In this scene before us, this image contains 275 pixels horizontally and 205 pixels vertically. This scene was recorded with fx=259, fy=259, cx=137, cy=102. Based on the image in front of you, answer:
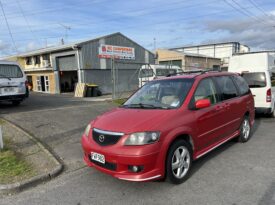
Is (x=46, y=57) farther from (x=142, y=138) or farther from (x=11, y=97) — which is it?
(x=142, y=138)

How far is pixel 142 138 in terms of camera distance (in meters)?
3.66

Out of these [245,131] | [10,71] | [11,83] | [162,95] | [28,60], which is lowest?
[245,131]

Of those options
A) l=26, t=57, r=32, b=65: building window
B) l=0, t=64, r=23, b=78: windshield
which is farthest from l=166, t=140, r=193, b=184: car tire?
l=26, t=57, r=32, b=65: building window

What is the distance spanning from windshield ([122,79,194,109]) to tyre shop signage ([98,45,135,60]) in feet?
62.8

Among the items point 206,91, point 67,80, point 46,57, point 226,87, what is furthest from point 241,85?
point 46,57

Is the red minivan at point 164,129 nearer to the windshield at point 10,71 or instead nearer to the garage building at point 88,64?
the windshield at point 10,71

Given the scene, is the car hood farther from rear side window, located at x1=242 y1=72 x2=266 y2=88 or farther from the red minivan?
rear side window, located at x1=242 y1=72 x2=266 y2=88

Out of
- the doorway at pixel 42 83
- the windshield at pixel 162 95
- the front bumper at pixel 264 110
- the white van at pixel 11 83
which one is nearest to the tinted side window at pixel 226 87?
the windshield at pixel 162 95

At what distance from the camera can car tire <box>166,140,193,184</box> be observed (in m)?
3.87

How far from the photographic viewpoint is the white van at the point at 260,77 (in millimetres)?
8758

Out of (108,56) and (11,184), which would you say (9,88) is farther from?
(108,56)

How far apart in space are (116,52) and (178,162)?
21.9 meters

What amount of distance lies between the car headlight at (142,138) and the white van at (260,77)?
6475 mm

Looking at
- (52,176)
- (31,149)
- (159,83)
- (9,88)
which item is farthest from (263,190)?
(9,88)
